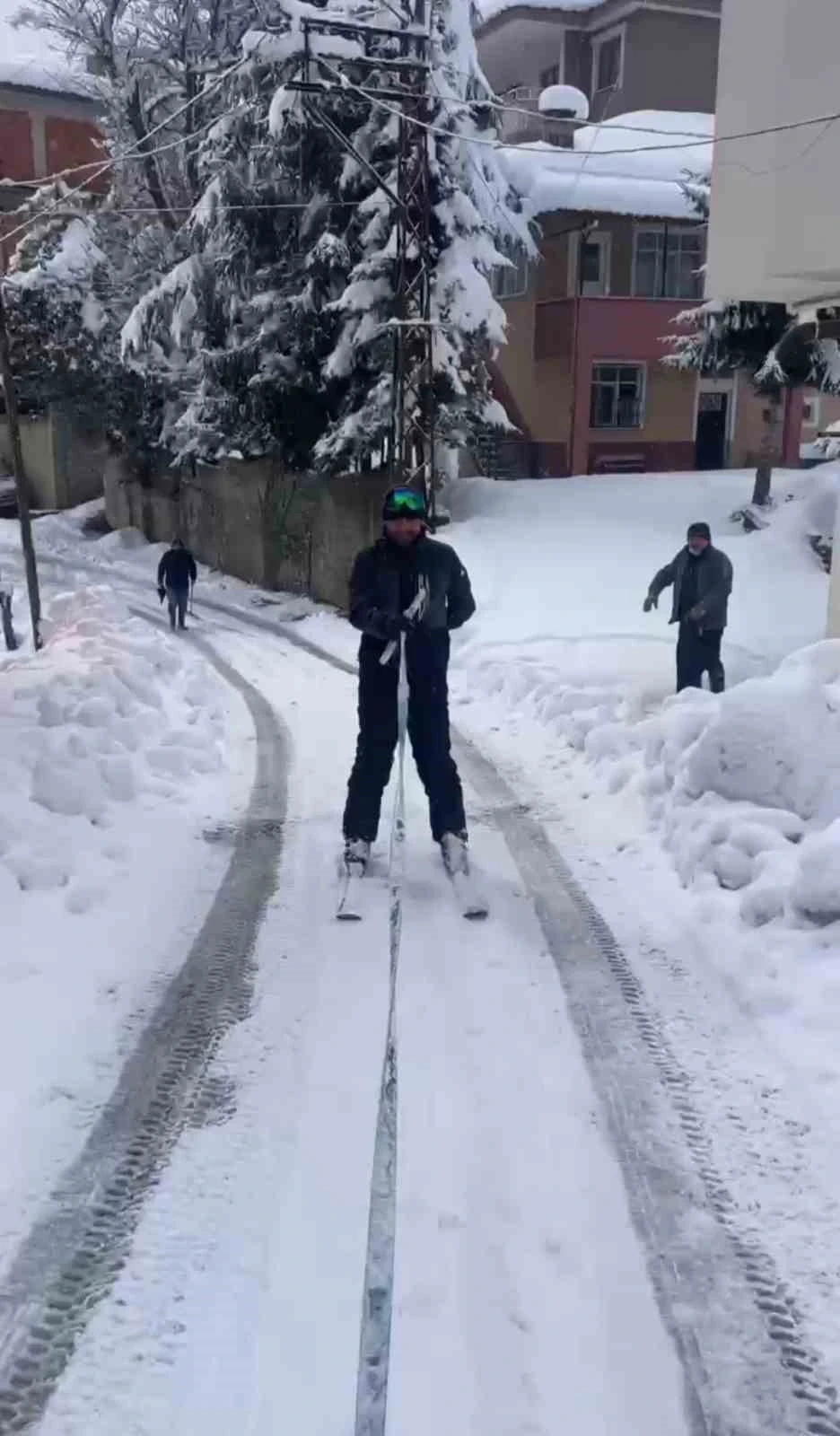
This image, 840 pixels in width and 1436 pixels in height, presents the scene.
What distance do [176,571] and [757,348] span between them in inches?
451

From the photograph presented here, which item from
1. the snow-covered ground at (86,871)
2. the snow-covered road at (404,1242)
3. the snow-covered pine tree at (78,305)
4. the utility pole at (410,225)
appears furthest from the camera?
the snow-covered pine tree at (78,305)

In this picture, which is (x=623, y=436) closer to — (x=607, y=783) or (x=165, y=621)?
(x=165, y=621)

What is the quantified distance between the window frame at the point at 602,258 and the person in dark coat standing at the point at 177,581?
1268 centimetres

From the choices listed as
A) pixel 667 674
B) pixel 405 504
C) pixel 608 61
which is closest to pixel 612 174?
pixel 608 61

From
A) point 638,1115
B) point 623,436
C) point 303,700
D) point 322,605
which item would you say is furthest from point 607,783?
point 623,436

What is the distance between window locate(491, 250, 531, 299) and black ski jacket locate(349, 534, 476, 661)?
23315 mm

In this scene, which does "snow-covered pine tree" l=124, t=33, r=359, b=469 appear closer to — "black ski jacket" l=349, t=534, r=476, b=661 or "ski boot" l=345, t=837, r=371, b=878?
"black ski jacket" l=349, t=534, r=476, b=661

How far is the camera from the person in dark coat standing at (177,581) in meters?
18.8

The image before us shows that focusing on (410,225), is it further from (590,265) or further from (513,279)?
(513,279)

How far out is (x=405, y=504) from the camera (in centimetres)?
559

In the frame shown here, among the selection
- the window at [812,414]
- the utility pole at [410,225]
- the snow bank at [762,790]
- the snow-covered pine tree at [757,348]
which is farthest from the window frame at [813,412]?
the snow bank at [762,790]

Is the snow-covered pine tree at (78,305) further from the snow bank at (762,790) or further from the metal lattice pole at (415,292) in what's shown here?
the snow bank at (762,790)

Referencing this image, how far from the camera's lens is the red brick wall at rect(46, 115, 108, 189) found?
4384cm

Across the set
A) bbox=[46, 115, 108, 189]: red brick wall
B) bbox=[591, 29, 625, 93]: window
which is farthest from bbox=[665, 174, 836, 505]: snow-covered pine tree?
bbox=[46, 115, 108, 189]: red brick wall
